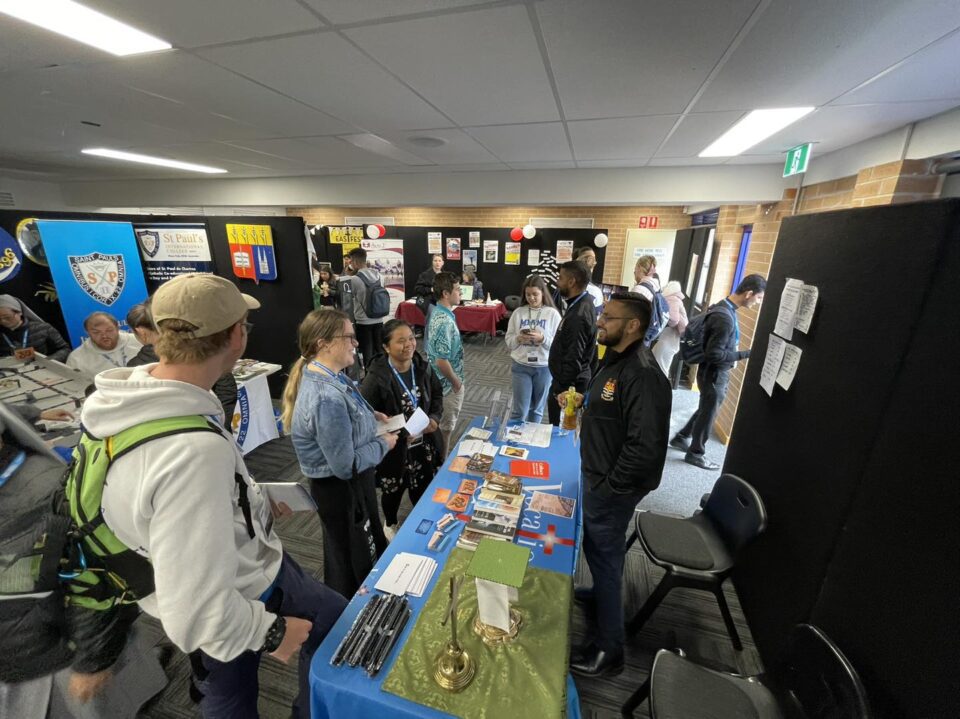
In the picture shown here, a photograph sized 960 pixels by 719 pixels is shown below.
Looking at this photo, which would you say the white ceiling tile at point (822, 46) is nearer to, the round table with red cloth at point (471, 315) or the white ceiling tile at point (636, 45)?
the white ceiling tile at point (636, 45)

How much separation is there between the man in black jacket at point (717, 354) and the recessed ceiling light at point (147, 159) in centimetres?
571

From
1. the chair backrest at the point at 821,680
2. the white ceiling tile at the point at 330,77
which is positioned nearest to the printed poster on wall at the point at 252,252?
the white ceiling tile at the point at 330,77

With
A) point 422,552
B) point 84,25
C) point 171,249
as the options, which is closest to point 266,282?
point 171,249

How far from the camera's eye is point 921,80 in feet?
5.25

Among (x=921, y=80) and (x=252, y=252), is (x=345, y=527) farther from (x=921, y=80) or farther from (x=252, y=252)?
(x=252, y=252)

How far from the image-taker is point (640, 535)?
1858 mm

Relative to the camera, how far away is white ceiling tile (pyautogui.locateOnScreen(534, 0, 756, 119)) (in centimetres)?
123

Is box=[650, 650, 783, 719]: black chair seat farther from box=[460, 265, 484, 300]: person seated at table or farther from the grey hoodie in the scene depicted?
box=[460, 265, 484, 300]: person seated at table

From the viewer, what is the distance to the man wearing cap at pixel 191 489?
0.76 m

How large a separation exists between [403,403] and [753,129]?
2.97 m

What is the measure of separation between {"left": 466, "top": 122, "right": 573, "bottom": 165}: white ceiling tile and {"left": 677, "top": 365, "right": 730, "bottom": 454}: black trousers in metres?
2.30

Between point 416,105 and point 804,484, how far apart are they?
9.09ft

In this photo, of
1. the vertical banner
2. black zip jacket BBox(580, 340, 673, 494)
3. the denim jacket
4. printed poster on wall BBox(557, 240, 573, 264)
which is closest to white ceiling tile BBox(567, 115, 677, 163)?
black zip jacket BBox(580, 340, 673, 494)

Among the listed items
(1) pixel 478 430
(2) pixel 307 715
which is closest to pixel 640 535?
(1) pixel 478 430
